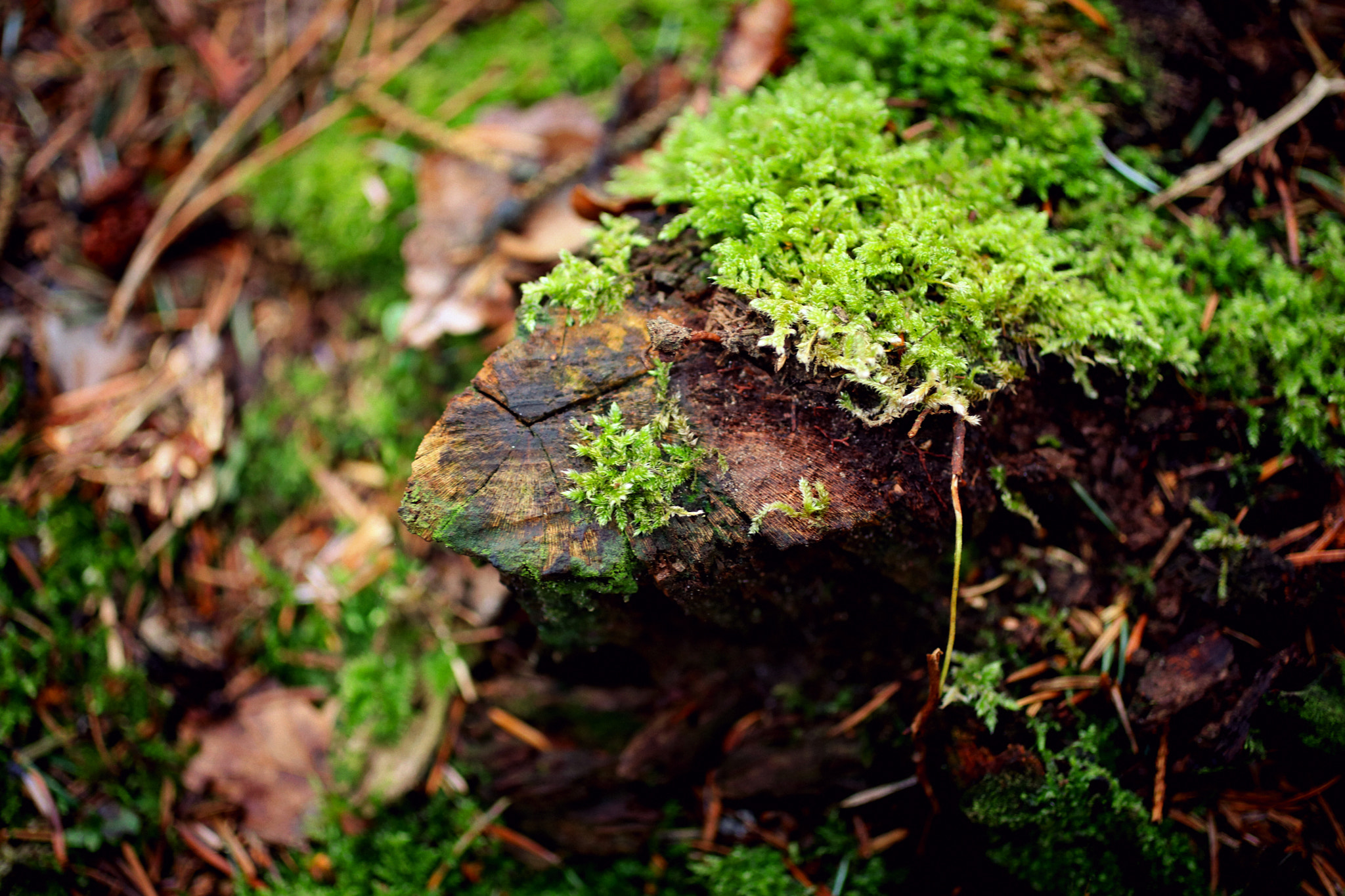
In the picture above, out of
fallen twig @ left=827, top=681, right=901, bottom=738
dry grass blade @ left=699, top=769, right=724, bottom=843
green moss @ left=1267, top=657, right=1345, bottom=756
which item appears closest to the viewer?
green moss @ left=1267, top=657, right=1345, bottom=756

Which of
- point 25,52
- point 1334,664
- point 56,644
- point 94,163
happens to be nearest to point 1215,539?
point 1334,664

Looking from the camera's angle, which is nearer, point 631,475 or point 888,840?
point 631,475

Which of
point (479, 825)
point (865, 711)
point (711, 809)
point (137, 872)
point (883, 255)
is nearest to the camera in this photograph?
point (883, 255)

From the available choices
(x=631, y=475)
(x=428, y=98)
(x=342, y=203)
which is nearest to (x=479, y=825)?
(x=631, y=475)

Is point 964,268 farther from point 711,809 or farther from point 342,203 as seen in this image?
point 342,203

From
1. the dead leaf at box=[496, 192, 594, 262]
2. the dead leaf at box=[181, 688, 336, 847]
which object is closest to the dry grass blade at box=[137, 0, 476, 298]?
the dead leaf at box=[496, 192, 594, 262]

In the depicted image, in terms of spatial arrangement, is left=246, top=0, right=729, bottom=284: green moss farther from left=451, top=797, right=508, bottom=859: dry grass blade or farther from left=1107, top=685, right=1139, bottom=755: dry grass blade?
left=1107, top=685, right=1139, bottom=755: dry grass blade
